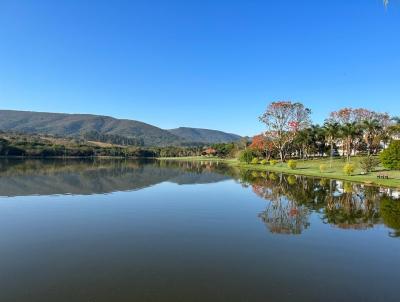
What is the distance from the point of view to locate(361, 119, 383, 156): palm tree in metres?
81.4

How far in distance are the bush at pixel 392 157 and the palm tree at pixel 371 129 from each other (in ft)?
107

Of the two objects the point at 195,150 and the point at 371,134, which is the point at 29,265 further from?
the point at 195,150

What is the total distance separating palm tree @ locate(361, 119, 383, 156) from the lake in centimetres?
6263

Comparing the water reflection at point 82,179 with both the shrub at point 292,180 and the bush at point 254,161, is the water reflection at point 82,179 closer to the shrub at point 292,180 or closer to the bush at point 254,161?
the shrub at point 292,180

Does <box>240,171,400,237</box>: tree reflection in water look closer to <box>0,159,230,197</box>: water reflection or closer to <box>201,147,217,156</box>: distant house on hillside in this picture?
<box>0,159,230,197</box>: water reflection

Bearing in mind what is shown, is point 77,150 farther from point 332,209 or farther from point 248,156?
point 332,209

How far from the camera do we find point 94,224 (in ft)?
60.3

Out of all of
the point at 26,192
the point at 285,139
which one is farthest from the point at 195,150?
the point at 26,192

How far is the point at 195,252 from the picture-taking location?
44.7 ft

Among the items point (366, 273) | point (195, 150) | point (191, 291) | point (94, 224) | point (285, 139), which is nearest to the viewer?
point (191, 291)

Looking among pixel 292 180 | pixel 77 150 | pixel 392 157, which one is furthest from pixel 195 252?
pixel 77 150

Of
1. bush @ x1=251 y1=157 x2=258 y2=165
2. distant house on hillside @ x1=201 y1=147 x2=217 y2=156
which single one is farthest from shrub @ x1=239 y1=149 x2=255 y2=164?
distant house on hillside @ x1=201 y1=147 x2=217 y2=156

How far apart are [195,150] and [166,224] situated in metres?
181

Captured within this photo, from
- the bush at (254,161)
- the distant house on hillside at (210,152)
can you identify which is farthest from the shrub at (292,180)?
the distant house on hillside at (210,152)
